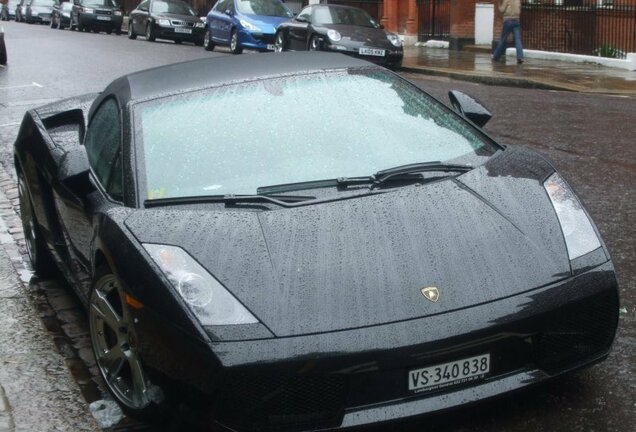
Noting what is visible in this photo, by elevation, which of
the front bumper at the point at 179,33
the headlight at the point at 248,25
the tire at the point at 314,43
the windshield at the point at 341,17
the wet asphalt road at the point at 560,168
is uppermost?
the windshield at the point at 341,17

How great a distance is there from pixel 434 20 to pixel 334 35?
29.6 ft

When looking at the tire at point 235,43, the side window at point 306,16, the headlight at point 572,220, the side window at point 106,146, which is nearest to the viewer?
the headlight at point 572,220

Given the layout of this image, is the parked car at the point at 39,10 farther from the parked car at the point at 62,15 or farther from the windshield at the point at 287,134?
the windshield at the point at 287,134

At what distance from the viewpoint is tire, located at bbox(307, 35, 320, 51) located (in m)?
23.0

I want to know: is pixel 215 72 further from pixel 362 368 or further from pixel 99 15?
pixel 99 15

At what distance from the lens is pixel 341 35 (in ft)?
74.6

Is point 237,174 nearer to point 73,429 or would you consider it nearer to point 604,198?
point 73,429

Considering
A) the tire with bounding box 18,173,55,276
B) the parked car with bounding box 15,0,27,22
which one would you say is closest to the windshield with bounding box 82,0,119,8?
the parked car with bounding box 15,0,27,22

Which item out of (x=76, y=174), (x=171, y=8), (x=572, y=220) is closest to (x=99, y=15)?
(x=171, y=8)

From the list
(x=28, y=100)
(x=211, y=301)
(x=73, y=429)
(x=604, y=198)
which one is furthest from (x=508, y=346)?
(x=28, y=100)

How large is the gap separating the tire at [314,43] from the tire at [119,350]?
1881 centimetres

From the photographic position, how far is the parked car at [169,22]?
34781mm

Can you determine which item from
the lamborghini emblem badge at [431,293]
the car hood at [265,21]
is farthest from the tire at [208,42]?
the lamborghini emblem badge at [431,293]

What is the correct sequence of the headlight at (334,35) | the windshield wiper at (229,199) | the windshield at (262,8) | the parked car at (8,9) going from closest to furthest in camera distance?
the windshield wiper at (229,199) < the headlight at (334,35) < the windshield at (262,8) < the parked car at (8,9)
